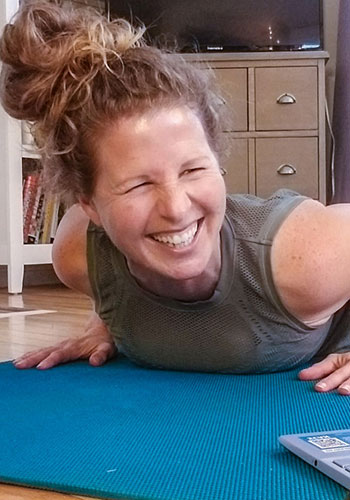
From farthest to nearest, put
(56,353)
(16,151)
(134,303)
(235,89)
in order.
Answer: (235,89)
(16,151)
(56,353)
(134,303)

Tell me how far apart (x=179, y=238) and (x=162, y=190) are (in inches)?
2.8

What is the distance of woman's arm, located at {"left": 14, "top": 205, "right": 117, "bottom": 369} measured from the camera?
4.06 ft

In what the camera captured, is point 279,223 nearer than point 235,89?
Yes

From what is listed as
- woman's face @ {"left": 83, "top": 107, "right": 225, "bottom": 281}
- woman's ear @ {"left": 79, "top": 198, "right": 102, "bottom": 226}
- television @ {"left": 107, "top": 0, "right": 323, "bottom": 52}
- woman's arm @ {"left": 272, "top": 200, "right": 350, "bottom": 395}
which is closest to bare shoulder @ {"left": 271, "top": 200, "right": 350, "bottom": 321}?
woman's arm @ {"left": 272, "top": 200, "right": 350, "bottom": 395}

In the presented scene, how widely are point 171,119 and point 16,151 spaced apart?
5.92 ft

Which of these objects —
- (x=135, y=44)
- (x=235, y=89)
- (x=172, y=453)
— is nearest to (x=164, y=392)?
(x=172, y=453)

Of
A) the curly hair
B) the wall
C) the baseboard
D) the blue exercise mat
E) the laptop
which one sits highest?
the wall

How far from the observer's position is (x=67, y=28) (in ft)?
3.42

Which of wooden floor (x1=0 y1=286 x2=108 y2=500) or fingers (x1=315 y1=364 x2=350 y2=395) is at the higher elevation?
fingers (x1=315 y1=364 x2=350 y2=395)

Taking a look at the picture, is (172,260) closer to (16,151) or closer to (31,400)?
(31,400)

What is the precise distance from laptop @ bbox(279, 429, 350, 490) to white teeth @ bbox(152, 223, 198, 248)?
1.02ft

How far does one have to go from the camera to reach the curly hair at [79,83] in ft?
3.23

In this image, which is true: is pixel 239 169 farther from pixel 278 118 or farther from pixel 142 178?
pixel 142 178

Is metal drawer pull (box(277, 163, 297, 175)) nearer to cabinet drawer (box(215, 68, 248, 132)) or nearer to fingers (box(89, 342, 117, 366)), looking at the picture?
cabinet drawer (box(215, 68, 248, 132))
